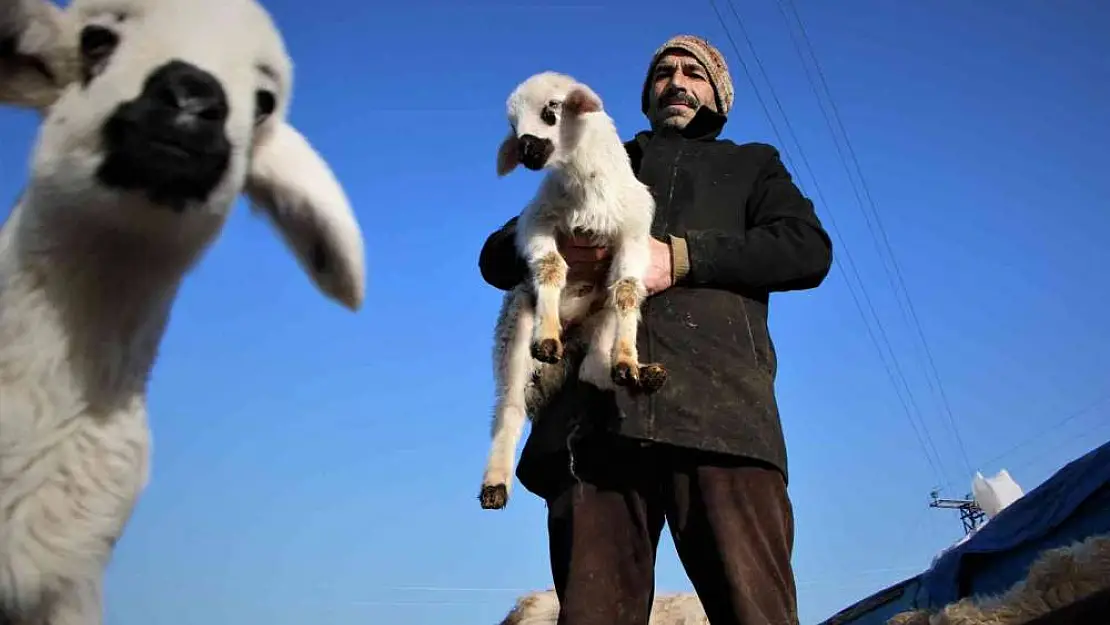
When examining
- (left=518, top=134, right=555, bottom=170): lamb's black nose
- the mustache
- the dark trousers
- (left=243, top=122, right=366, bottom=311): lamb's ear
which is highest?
(left=518, top=134, right=555, bottom=170): lamb's black nose

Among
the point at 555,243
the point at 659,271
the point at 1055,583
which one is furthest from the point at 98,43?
the point at 1055,583

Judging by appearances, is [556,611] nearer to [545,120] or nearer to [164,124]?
[545,120]

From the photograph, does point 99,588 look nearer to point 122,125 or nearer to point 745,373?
point 122,125

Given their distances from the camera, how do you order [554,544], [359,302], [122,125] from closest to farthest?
[122,125] < [359,302] < [554,544]

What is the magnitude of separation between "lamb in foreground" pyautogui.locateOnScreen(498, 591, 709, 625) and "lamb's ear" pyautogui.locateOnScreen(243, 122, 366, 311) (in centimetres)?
385

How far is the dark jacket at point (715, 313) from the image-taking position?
2715mm

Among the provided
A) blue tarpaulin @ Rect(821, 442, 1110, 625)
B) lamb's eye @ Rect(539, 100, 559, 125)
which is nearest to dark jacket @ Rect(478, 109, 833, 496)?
lamb's eye @ Rect(539, 100, 559, 125)

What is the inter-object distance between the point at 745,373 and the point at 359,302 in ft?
5.08

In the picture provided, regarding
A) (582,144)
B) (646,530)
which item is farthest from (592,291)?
(646,530)

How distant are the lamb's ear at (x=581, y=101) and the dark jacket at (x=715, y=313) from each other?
0.76 m

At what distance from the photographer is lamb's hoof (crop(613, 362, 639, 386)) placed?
2.83m

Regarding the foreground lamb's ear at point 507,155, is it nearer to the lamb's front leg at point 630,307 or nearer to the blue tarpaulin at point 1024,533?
the lamb's front leg at point 630,307

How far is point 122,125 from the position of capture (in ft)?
4.30

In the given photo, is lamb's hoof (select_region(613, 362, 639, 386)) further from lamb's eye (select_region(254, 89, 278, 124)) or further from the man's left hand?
lamb's eye (select_region(254, 89, 278, 124))
